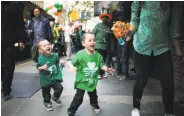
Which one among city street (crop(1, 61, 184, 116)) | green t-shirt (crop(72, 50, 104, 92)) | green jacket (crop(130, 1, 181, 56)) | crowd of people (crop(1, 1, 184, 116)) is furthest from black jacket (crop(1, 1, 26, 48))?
green jacket (crop(130, 1, 181, 56))

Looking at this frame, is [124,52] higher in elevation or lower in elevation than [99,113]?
higher

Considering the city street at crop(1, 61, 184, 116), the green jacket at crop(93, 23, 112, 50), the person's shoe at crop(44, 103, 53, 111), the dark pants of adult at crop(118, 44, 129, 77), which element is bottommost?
the city street at crop(1, 61, 184, 116)

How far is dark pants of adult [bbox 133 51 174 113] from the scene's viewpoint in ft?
13.4

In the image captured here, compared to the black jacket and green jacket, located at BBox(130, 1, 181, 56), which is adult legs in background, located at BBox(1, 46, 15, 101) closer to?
the black jacket

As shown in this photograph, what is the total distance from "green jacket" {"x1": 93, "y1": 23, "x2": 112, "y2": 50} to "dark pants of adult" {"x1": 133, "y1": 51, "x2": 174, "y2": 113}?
4204 millimetres

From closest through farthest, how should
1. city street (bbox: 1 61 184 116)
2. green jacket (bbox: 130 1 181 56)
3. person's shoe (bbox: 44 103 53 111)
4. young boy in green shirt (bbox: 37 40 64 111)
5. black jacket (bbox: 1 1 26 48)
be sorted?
1. green jacket (bbox: 130 1 181 56)
2. city street (bbox: 1 61 184 116)
3. person's shoe (bbox: 44 103 53 111)
4. young boy in green shirt (bbox: 37 40 64 111)
5. black jacket (bbox: 1 1 26 48)

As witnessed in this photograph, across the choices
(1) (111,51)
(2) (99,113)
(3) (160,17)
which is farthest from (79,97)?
(1) (111,51)

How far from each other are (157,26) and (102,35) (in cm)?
445

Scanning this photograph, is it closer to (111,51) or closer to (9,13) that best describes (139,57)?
(9,13)

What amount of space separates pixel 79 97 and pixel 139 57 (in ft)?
3.55

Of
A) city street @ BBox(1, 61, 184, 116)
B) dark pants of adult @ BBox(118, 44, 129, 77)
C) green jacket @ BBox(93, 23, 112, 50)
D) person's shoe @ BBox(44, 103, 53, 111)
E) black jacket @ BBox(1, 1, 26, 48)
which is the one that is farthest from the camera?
green jacket @ BBox(93, 23, 112, 50)

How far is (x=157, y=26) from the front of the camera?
4070mm

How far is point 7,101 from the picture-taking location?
5.69 meters

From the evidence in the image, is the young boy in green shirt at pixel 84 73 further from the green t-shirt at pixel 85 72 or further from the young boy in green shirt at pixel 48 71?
the young boy in green shirt at pixel 48 71
